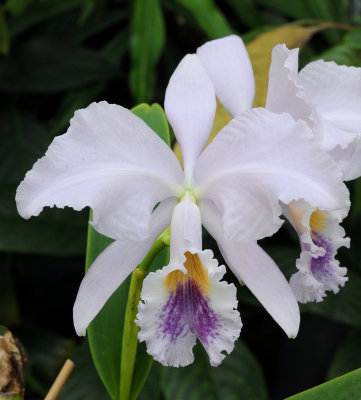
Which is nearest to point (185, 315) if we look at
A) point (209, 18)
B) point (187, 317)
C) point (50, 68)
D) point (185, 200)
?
point (187, 317)

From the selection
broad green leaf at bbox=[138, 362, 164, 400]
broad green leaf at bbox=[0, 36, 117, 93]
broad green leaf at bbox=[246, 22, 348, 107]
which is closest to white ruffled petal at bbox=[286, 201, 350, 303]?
broad green leaf at bbox=[246, 22, 348, 107]

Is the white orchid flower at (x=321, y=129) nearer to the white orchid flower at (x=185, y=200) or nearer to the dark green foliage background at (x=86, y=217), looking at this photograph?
the white orchid flower at (x=185, y=200)

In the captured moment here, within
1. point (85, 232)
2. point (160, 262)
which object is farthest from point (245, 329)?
point (160, 262)

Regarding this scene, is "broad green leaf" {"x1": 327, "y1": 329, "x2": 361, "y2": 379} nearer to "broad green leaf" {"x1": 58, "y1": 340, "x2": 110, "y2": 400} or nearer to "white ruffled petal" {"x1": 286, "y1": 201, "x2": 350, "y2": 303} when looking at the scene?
"broad green leaf" {"x1": 58, "y1": 340, "x2": 110, "y2": 400}

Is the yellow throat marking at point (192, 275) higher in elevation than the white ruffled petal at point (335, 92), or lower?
lower

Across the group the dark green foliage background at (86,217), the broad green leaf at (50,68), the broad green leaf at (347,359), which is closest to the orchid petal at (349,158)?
the dark green foliage background at (86,217)

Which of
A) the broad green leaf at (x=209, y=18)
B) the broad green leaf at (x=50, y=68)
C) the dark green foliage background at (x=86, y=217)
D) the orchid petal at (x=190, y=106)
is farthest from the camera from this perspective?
the broad green leaf at (x=50, y=68)
